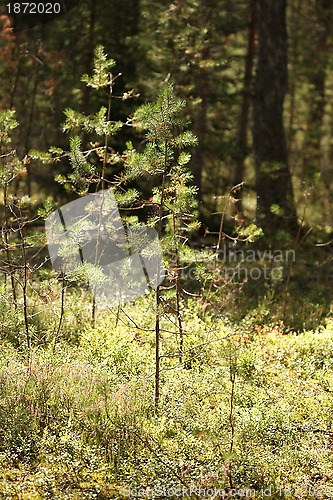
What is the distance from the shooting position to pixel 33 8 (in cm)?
1280

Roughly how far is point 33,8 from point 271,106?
6060 mm

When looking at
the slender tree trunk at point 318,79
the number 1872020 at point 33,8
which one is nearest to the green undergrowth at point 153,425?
the number 1872020 at point 33,8

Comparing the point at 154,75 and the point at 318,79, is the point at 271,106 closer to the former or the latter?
the point at 154,75

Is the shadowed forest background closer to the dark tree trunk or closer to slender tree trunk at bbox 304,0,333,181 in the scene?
the dark tree trunk

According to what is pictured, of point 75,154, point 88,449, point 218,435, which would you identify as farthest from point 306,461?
point 75,154

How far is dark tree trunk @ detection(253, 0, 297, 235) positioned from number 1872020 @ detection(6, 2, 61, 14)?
4.92 meters

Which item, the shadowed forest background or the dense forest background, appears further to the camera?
the dense forest background

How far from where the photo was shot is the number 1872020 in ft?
40.7

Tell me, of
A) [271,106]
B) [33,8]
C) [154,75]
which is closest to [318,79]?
[271,106]

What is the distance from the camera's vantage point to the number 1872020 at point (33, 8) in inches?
488

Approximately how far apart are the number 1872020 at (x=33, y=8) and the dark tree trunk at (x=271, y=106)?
492 cm

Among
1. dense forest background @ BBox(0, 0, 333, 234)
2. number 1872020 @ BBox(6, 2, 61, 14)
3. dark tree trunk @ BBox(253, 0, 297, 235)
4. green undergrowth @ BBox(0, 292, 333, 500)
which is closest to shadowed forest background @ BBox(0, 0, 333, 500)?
green undergrowth @ BBox(0, 292, 333, 500)

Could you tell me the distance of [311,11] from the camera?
18734 millimetres

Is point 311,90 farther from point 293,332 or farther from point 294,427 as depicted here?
point 294,427
